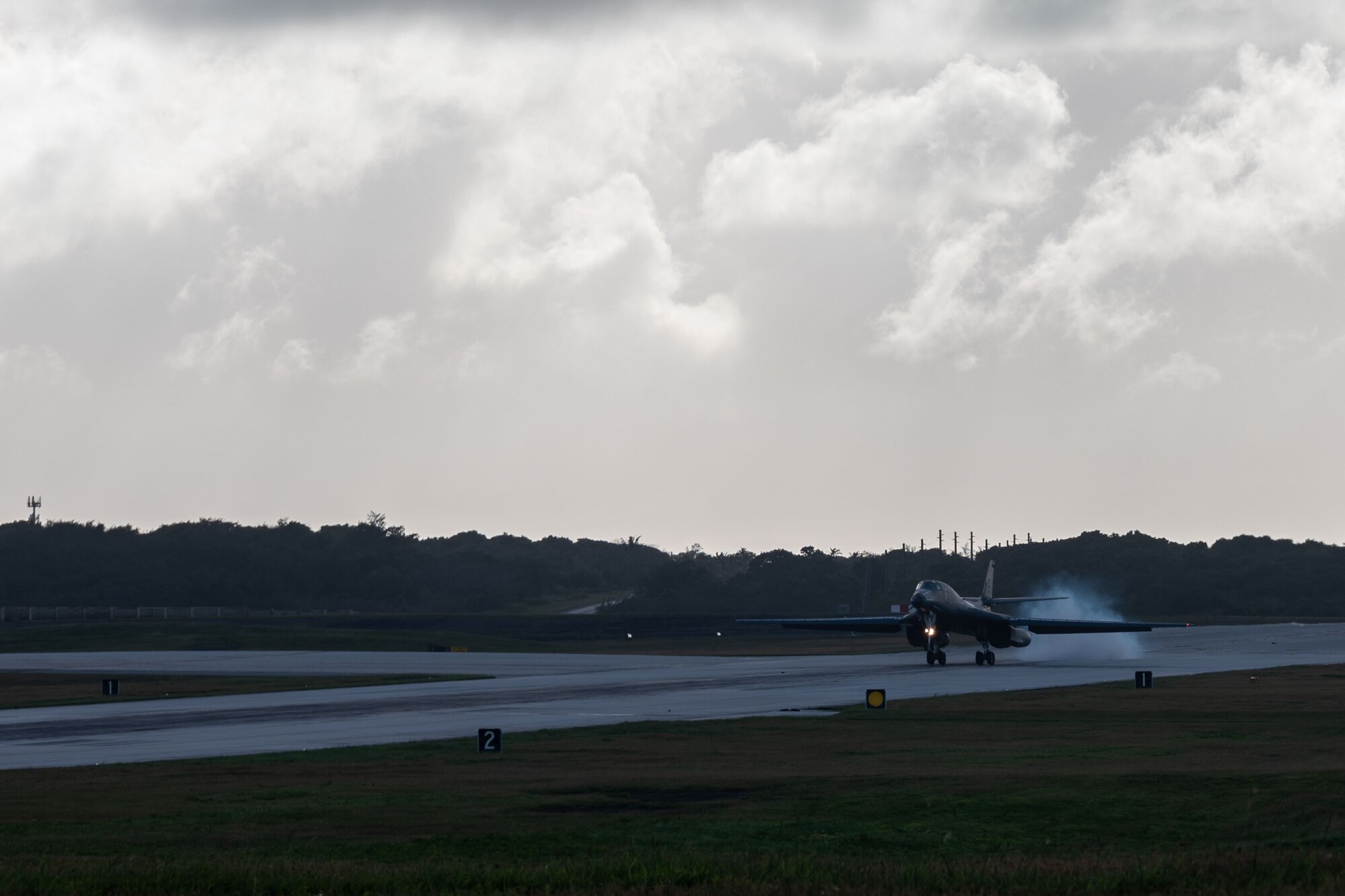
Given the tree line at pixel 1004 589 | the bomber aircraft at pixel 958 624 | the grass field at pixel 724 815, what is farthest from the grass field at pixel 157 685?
the tree line at pixel 1004 589

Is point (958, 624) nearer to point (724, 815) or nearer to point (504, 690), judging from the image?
point (504, 690)

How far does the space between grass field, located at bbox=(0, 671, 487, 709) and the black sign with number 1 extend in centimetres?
2367

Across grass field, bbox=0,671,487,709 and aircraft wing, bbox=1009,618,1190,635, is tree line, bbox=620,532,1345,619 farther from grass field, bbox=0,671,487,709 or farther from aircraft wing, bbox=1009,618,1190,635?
grass field, bbox=0,671,487,709

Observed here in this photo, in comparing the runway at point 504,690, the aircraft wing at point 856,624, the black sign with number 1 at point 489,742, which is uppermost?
the aircraft wing at point 856,624

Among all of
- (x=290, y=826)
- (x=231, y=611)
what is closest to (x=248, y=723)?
(x=290, y=826)

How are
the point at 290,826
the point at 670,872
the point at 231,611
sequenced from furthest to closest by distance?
1. the point at 231,611
2. the point at 290,826
3. the point at 670,872

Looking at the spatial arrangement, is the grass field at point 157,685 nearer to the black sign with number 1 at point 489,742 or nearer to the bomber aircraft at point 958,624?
the bomber aircraft at point 958,624

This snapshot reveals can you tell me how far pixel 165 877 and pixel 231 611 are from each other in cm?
16597

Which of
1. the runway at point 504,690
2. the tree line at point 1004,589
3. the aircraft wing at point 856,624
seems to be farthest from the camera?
the tree line at point 1004,589

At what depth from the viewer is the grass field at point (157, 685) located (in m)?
49.5

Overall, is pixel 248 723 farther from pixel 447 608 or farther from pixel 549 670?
pixel 447 608

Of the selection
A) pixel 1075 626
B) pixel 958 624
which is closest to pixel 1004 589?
pixel 1075 626

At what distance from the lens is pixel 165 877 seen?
1392cm

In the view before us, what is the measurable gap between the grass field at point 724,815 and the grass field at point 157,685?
22771 millimetres
